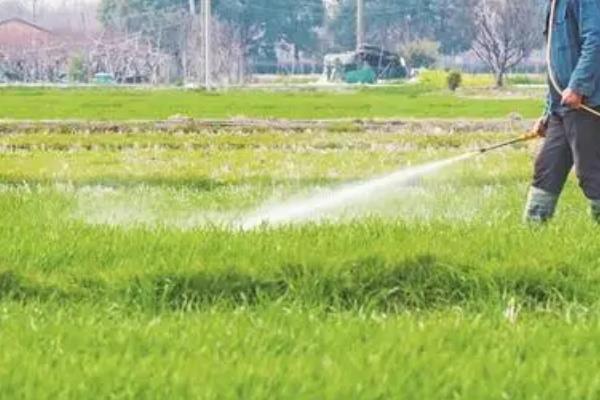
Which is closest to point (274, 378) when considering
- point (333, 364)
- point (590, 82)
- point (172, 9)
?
point (333, 364)

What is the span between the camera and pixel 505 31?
4372 centimetres

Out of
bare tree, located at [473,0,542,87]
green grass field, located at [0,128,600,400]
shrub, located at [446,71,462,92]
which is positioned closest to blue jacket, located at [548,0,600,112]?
green grass field, located at [0,128,600,400]

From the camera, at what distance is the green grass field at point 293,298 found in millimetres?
3033

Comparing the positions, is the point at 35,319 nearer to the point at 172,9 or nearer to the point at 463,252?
the point at 463,252

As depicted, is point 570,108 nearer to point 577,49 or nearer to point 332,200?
point 577,49

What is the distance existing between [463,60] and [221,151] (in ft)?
164

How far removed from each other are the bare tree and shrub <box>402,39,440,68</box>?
4840 millimetres

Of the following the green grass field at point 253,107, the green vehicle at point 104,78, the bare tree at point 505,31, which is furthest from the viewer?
the green vehicle at point 104,78

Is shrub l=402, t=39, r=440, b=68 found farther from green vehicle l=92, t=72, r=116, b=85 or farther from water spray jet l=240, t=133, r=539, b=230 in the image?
water spray jet l=240, t=133, r=539, b=230

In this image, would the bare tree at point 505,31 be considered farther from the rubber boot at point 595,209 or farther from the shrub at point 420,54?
the rubber boot at point 595,209

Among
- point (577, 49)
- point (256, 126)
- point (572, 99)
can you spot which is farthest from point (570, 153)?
point (256, 126)

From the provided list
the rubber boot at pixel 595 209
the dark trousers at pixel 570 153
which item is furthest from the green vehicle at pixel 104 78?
the rubber boot at pixel 595 209

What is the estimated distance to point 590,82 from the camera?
5.79 m

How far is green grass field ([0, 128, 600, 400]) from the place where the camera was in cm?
303
